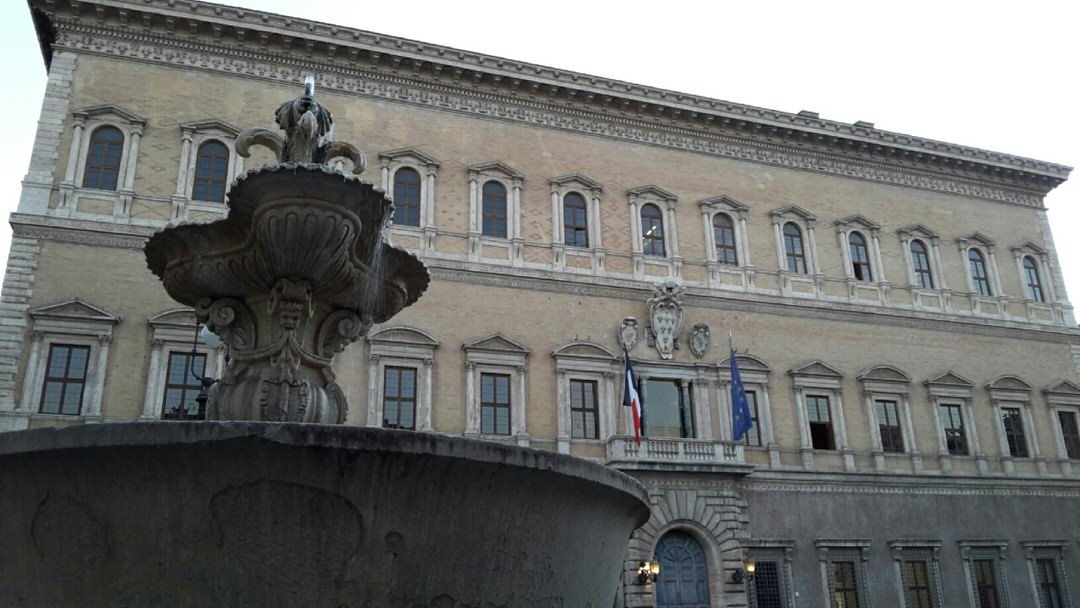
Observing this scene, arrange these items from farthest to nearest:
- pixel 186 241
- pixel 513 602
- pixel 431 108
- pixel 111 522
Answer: pixel 431 108, pixel 186 241, pixel 513 602, pixel 111 522

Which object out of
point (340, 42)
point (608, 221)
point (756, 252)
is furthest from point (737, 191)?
point (340, 42)

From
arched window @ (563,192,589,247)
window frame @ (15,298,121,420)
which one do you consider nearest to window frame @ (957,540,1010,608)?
arched window @ (563,192,589,247)

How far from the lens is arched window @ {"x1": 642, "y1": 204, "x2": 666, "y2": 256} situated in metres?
21.8

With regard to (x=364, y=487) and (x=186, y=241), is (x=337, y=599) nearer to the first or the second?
(x=364, y=487)

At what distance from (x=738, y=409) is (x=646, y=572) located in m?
4.17

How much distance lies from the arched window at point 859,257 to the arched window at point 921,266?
157 cm

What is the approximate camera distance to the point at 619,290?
20.8 m

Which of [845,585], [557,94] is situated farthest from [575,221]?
[845,585]

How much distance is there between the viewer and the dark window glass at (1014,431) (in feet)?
77.6

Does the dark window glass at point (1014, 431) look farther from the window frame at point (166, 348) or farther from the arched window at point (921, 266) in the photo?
the window frame at point (166, 348)

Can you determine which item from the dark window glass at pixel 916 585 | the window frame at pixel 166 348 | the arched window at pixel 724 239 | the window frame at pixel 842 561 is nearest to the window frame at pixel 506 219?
the arched window at pixel 724 239

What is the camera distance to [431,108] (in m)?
21.1

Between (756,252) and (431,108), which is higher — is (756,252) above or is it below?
below

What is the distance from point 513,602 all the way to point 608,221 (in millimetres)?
17703
